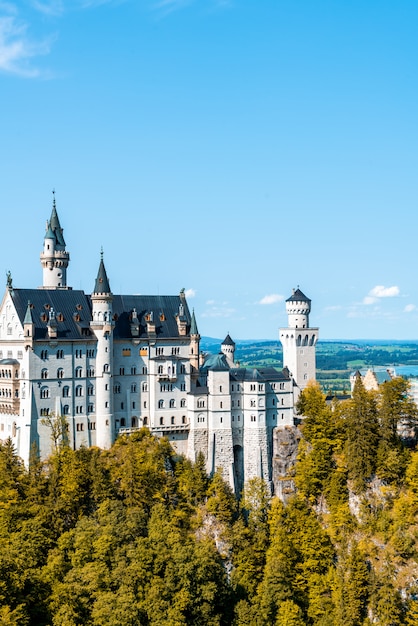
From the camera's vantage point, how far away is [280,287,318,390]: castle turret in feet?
407

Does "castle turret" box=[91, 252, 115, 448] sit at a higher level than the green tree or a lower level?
higher

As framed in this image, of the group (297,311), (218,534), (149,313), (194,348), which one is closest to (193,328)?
(194,348)

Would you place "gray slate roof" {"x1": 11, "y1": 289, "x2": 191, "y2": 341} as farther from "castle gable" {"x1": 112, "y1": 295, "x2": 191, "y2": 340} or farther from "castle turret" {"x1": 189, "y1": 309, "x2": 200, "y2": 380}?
"castle turret" {"x1": 189, "y1": 309, "x2": 200, "y2": 380}

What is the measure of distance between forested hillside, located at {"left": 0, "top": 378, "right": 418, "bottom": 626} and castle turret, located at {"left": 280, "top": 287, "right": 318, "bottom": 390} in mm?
10742

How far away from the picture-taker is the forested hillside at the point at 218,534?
282ft

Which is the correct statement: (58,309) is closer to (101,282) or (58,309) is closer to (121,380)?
(101,282)

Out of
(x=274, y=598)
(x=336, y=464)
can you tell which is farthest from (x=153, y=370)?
(x=274, y=598)

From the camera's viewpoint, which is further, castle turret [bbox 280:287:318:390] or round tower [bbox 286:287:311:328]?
round tower [bbox 286:287:311:328]

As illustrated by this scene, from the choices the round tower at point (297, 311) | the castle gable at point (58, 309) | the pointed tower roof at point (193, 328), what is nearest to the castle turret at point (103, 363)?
the castle gable at point (58, 309)

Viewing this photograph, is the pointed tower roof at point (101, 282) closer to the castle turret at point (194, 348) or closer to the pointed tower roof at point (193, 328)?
the pointed tower roof at point (193, 328)

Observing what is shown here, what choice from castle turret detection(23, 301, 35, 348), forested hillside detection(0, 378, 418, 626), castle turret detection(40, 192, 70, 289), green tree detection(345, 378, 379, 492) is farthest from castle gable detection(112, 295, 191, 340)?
green tree detection(345, 378, 379, 492)

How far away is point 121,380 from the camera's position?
358 ft

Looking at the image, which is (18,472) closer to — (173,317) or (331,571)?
(173,317)

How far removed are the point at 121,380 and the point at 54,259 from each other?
58.3 feet
